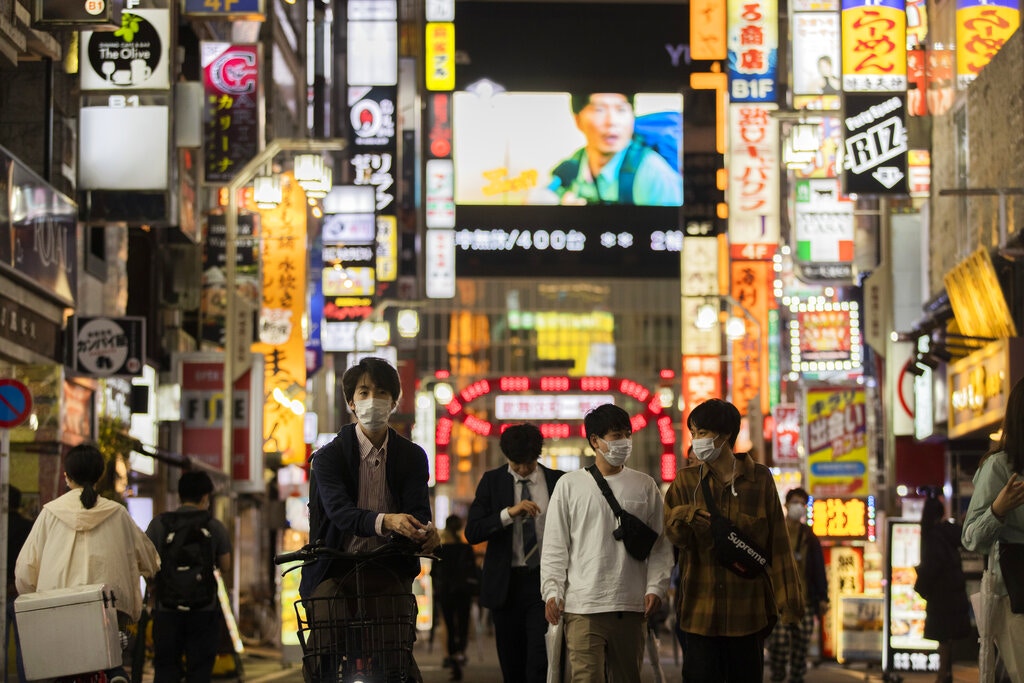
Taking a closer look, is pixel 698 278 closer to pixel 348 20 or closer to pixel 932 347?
pixel 348 20

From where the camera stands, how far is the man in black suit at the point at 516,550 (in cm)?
961

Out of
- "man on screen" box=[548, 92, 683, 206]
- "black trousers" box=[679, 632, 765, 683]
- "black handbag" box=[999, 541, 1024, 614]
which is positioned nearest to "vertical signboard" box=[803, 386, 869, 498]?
"black trousers" box=[679, 632, 765, 683]

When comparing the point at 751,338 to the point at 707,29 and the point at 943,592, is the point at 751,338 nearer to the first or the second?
the point at 707,29

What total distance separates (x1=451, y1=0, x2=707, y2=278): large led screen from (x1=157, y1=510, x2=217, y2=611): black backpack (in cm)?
5752

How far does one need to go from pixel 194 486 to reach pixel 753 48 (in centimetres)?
2479

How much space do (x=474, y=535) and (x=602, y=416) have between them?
1.85 metres

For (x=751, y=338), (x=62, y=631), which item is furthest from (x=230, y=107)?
(x=751, y=338)

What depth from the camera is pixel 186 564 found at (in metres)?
11.3

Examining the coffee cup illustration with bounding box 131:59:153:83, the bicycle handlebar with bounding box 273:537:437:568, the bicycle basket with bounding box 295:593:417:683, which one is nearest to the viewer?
the bicycle basket with bounding box 295:593:417:683

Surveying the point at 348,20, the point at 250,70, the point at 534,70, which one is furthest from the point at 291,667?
the point at 534,70

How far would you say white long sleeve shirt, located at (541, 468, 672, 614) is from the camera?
314 inches

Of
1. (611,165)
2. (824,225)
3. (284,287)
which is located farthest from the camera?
(611,165)

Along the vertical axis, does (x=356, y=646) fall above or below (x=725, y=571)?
below

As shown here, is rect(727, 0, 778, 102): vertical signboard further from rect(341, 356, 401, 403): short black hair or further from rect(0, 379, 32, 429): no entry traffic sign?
rect(341, 356, 401, 403): short black hair
